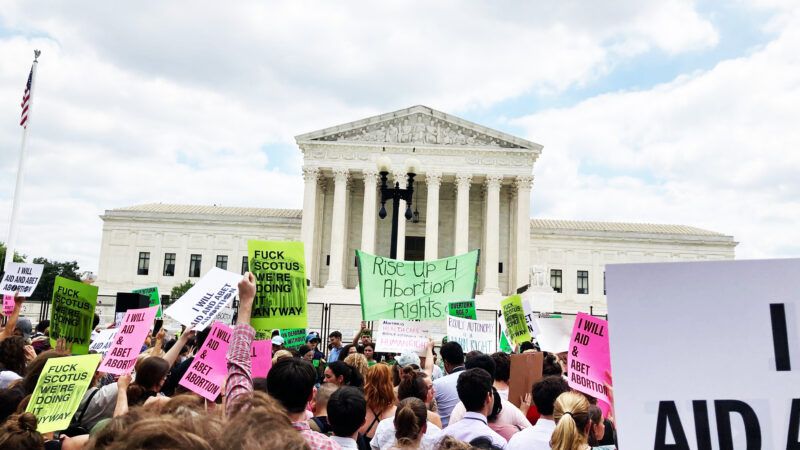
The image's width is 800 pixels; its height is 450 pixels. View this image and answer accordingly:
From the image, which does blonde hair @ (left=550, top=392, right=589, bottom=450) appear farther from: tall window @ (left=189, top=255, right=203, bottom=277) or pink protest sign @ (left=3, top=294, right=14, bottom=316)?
tall window @ (left=189, top=255, right=203, bottom=277)

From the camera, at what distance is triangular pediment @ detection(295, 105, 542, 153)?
52.2m

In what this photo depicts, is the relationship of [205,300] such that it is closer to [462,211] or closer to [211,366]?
[211,366]

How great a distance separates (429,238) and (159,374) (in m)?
46.1

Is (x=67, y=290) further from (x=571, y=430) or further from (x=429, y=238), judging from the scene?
(x=429, y=238)

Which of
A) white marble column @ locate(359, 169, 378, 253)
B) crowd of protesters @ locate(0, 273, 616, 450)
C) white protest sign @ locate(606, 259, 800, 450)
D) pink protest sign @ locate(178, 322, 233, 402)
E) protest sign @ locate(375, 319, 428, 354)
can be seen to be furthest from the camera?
white marble column @ locate(359, 169, 378, 253)

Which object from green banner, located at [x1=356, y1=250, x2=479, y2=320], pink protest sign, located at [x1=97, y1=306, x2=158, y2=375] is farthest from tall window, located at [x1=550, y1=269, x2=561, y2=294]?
pink protest sign, located at [x1=97, y1=306, x2=158, y2=375]

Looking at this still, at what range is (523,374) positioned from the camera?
276 inches

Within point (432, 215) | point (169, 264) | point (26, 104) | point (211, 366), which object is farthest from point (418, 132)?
point (211, 366)

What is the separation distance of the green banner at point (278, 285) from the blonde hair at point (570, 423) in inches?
120

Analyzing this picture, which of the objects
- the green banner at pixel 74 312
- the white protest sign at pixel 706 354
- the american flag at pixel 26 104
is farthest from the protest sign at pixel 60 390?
the american flag at pixel 26 104

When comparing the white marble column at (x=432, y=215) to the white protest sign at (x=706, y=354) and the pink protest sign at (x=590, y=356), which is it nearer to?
the pink protest sign at (x=590, y=356)

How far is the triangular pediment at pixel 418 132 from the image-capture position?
5219 cm

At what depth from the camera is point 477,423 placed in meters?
5.36

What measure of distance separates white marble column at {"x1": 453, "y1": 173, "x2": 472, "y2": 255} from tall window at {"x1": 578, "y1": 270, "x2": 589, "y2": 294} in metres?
15.9
